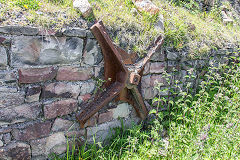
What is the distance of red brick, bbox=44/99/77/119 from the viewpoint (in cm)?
197

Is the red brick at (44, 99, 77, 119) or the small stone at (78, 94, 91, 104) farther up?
the small stone at (78, 94, 91, 104)

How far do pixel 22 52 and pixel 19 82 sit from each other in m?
0.25

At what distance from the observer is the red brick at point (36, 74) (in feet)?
5.83

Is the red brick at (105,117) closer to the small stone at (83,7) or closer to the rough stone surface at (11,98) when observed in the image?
the rough stone surface at (11,98)

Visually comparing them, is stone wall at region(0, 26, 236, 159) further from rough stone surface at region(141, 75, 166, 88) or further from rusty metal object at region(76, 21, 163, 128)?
rough stone surface at region(141, 75, 166, 88)

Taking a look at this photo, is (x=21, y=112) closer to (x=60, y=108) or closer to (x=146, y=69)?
(x=60, y=108)

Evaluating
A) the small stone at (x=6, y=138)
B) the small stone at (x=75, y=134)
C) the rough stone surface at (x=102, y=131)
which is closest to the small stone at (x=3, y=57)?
the small stone at (x=6, y=138)

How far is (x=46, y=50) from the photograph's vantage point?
1829 mm

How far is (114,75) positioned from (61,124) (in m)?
0.72

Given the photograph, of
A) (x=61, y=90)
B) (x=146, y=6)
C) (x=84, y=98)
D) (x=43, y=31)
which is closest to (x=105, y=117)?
(x=84, y=98)

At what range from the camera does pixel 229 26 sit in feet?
13.4

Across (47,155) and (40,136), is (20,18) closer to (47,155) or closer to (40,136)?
(40,136)

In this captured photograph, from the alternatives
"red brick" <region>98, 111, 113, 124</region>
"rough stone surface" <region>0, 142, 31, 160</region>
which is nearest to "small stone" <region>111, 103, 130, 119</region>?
"red brick" <region>98, 111, 113, 124</region>

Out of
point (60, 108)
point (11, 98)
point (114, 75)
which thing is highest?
point (114, 75)
